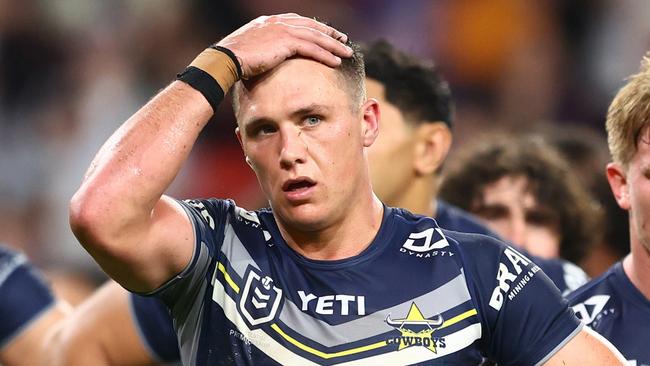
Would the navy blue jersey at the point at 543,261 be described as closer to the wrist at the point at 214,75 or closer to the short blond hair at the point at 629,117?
the short blond hair at the point at 629,117

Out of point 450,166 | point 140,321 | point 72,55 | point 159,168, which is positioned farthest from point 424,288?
point 72,55

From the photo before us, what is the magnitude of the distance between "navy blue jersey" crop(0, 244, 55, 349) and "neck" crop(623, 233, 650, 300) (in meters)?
2.34

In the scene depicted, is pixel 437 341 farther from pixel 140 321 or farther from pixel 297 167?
pixel 140 321

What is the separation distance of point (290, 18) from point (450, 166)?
347cm

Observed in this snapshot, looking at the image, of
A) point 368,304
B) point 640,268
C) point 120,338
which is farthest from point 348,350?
point 120,338

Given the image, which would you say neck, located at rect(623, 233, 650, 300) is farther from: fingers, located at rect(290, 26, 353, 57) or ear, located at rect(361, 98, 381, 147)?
fingers, located at rect(290, 26, 353, 57)

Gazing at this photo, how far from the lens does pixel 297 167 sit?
132 inches

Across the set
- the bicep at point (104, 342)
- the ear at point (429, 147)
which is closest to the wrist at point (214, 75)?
the bicep at point (104, 342)

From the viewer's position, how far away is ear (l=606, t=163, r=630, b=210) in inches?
159

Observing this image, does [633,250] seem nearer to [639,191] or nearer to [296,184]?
[639,191]

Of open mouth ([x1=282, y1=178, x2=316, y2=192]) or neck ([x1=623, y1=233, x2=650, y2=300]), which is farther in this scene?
neck ([x1=623, y1=233, x2=650, y2=300])

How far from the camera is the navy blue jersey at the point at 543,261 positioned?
5.29 m

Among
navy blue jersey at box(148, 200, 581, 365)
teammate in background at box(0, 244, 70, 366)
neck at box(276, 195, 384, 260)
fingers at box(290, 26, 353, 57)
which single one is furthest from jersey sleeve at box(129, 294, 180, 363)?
fingers at box(290, 26, 353, 57)

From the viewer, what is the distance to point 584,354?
11.0ft
